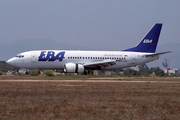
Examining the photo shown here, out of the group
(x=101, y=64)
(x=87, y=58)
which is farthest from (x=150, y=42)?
(x=87, y=58)

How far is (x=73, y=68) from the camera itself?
45594mm

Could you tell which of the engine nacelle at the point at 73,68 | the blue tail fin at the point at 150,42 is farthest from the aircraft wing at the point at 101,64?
the blue tail fin at the point at 150,42

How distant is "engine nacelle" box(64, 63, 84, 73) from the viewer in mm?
45375

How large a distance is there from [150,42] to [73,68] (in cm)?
1178

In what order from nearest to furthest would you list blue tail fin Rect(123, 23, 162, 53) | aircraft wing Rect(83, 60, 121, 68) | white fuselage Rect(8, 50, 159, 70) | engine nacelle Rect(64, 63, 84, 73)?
engine nacelle Rect(64, 63, 84, 73)
white fuselage Rect(8, 50, 159, 70)
aircraft wing Rect(83, 60, 121, 68)
blue tail fin Rect(123, 23, 162, 53)

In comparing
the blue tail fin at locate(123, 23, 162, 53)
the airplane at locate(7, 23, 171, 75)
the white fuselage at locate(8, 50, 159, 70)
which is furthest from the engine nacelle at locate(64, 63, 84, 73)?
the blue tail fin at locate(123, 23, 162, 53)

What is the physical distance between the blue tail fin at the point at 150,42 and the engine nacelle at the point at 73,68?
823 cm

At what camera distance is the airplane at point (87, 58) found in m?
45.7

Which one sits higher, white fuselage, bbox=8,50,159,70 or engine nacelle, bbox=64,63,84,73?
white fuselage, bbox=8,50,159,70

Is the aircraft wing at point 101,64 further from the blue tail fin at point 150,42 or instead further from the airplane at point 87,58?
the blue tail fin at point 150,42

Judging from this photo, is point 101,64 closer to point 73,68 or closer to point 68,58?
point 73,68

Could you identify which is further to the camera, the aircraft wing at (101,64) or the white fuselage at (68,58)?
the aircraft wing at (101,64)

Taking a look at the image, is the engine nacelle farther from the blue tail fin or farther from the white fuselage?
the blue tail fin

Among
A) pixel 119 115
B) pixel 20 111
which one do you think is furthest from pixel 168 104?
pixel 20 111
